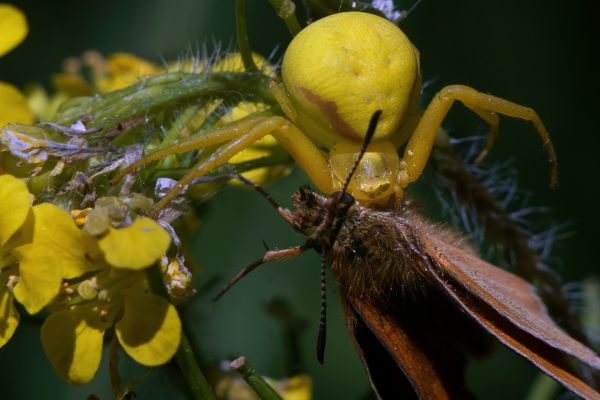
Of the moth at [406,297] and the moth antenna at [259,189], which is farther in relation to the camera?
the moth antenna at [259,189]

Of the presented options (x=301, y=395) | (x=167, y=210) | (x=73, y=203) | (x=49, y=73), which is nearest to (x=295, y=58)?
(x=167, y=210)

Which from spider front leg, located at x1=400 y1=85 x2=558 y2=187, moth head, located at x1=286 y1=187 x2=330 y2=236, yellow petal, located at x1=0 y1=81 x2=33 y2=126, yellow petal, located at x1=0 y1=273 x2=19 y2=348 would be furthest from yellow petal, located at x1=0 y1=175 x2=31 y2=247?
spider front leg, located at x1=400 y1=85 x2=558 y2=187

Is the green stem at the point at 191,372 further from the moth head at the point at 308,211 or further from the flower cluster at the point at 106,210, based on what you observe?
the moth head at the point at 308,211

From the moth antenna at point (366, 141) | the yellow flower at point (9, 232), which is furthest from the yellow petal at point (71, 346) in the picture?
the moth antenna at point (366, 141)

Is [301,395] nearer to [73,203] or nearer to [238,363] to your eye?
[238,363]

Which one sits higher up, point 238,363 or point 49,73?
point 238,363

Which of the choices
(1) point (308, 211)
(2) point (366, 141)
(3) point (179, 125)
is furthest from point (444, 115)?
(3) point (179, 125)

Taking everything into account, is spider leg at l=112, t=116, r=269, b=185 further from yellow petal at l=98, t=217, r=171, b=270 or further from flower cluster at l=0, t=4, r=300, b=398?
yellow petal at l=98, t=217, r=171, b=270
